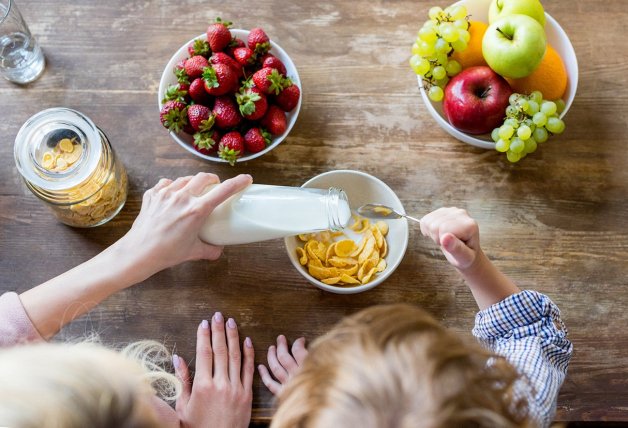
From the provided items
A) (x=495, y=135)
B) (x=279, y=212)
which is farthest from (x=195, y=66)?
(x=495, y=135)

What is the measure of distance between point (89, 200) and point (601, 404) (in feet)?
2.77

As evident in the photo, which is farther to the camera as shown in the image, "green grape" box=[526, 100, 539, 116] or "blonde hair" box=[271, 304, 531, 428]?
"green grape" box=[526, 100, 539, 116]

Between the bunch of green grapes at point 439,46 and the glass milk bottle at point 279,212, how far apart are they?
0.24 metres

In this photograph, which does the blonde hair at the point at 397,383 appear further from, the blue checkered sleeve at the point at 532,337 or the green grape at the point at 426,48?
the green grape at the point at 426,48

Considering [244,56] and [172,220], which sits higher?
[244,56]

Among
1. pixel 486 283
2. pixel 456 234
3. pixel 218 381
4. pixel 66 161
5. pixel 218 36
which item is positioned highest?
pixel 218 36

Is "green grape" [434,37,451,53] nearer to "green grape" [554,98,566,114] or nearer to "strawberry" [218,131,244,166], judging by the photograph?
"green grape" [554,98,566,114]

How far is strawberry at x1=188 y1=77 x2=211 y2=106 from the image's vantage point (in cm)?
98

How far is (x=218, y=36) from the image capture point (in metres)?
0.99

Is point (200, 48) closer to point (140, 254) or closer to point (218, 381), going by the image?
point (140, 254)

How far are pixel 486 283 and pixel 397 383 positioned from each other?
347mm

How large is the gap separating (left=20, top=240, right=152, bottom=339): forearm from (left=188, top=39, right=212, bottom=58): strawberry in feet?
1.04

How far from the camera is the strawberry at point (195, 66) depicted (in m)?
0.98

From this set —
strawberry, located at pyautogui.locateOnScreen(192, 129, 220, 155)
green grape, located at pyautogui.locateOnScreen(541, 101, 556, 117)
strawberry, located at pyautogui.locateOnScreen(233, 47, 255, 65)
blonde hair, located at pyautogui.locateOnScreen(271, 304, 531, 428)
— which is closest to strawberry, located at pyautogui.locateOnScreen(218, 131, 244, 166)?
strawberry, located at pyautogui.locateOnScreen(192, 129, 220, 155)
